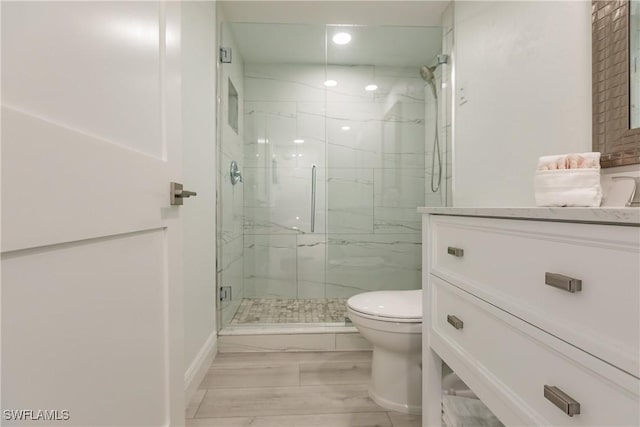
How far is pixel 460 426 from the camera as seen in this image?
92cm

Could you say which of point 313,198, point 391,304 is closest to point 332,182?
point 313,198

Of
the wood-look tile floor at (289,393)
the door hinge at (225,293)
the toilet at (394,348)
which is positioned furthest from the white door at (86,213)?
the door hinge at (225,293)

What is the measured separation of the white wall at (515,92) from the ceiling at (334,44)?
0.45 m

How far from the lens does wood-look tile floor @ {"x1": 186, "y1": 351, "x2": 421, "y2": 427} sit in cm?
128

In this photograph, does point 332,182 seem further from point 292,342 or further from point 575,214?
point 575,214

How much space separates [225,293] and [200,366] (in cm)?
57

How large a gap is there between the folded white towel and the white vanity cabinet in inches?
6.6

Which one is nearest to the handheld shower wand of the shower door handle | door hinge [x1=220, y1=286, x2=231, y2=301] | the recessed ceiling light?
the recessed ceiling light

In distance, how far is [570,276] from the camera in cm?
51

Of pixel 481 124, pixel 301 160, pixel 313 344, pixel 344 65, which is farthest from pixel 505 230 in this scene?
pixel 344 65

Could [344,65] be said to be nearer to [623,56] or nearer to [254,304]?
[623,56]

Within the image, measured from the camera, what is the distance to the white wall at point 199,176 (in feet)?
4.59

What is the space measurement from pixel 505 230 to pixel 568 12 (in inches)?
40.5

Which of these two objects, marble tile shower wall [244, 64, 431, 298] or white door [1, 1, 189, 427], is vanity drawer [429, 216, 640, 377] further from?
marble tile shower wall [244, 64, 431, 298]
